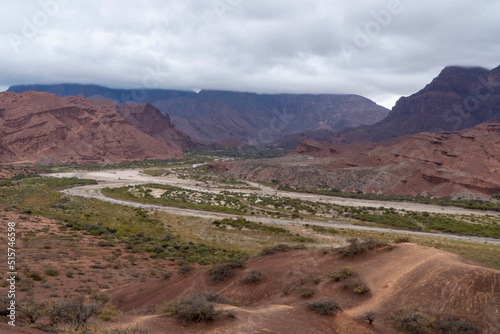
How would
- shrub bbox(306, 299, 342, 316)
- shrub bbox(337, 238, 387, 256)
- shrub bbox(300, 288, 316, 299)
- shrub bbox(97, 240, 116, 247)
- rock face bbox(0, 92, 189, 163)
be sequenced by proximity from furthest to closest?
rock face bbox(0, 92, 189, 163) < shrub bbox(97, 240, 116, 247) < shrub bbox(337, 238, 387, 256) < shrub bbox(300, 288, 316, 299) < shrub bbox(306, 299, 342, 316)

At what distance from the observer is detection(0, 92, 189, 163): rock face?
354ft

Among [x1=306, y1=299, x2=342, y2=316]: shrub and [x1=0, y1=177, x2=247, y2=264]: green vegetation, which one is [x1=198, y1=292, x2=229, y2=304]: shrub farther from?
[x1=0, y1=177, x2=247, y2=264]: green vegetation

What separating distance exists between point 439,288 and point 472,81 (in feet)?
731

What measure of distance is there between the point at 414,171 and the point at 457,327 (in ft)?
225

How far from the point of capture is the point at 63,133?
11644 centimetres

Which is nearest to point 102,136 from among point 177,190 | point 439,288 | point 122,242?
point 177,190

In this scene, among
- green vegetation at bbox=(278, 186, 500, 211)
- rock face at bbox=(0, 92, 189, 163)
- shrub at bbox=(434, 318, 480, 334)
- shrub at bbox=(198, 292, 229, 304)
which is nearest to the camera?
shrub at bbox=(434, 318, 480, 334)

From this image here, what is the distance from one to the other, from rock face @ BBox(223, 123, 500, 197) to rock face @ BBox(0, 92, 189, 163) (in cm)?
5699

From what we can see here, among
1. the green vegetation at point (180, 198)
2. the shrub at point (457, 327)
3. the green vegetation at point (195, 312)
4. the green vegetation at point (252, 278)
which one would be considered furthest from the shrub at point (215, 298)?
the green vegetation at point (180, 198)

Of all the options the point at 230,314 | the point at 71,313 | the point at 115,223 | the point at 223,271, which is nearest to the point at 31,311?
the point at 71,313

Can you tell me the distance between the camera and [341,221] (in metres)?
43.5

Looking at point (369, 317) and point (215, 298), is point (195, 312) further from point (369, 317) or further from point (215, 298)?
point (369, 317)

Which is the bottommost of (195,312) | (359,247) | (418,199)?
(418,199)

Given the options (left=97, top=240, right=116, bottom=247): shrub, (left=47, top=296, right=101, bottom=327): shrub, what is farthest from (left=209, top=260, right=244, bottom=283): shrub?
(left=97, top=240, right=116, bottom=247): shrub
